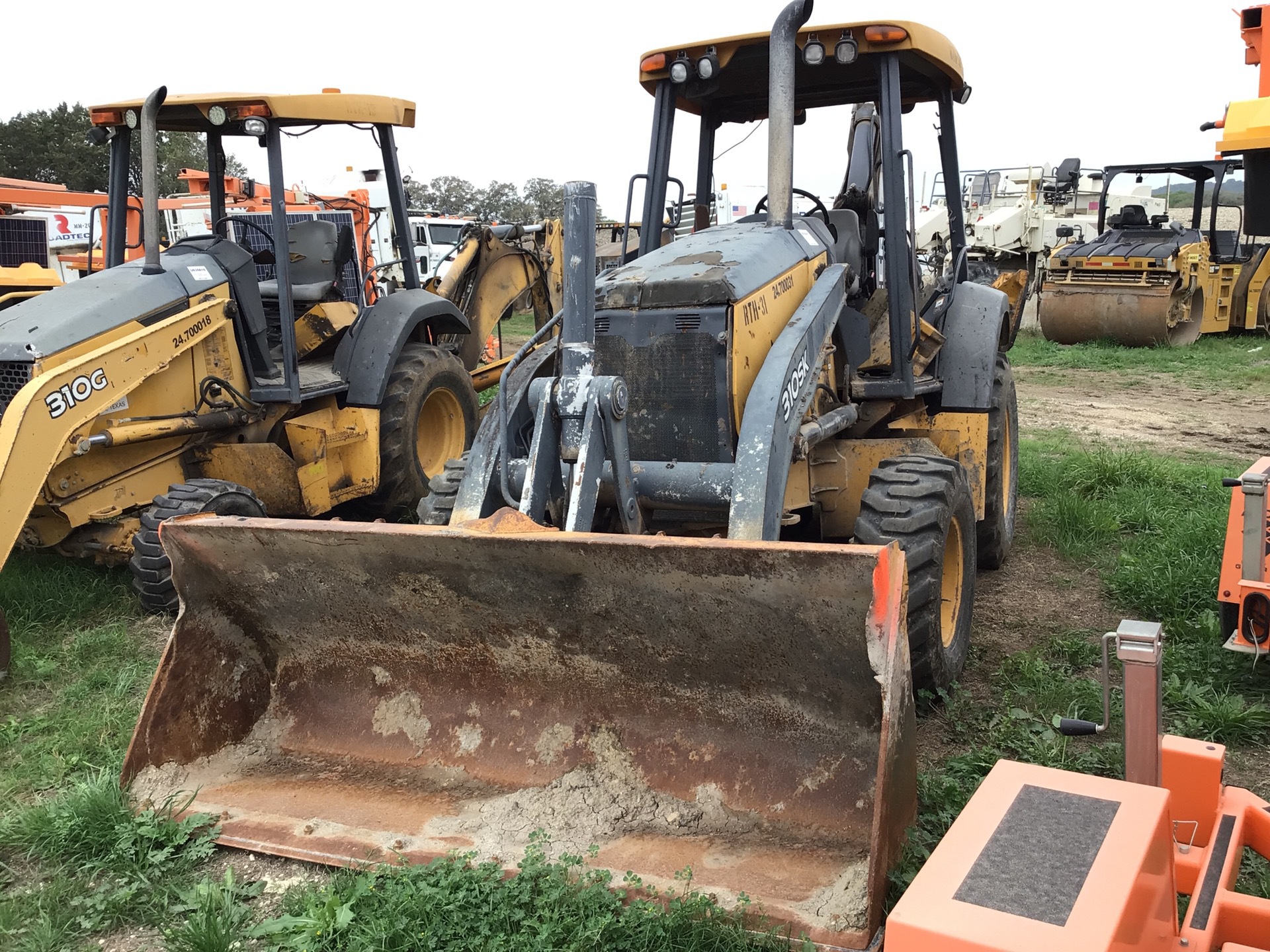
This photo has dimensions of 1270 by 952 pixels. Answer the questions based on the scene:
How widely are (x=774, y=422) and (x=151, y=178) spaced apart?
12.3 ft

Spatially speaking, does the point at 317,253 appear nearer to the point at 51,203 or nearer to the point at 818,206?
the point at 818,206

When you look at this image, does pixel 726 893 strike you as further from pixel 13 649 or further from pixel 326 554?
pixel 13 649

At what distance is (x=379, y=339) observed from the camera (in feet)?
21.8

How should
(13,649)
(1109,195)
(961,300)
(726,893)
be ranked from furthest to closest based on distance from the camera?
(1109,195) < (961,300) < (13,649) < (726,893)

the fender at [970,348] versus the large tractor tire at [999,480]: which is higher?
the fender at [970,348]

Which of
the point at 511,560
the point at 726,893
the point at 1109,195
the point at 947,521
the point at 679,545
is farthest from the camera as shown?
the point at 1109,195

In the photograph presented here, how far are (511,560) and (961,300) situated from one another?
3367 millimetres

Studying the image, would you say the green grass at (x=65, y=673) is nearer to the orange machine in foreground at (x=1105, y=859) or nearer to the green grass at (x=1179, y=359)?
the orange machine in foreground at (x=1105, y=859)

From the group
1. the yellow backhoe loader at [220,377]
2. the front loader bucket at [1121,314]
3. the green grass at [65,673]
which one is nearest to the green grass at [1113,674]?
Answer: the green grass at [65,673]

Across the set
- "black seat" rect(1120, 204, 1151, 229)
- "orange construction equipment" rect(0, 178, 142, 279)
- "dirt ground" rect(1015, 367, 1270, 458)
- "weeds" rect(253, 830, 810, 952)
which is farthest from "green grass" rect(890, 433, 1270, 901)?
"black seat" rect(1120, 204, 1151, 229)

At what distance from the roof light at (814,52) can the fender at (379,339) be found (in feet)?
10.7

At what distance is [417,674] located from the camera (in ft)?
11.7

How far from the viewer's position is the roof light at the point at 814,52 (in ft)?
14.0

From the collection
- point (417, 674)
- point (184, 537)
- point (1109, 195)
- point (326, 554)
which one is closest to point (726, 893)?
point (417, 674)
